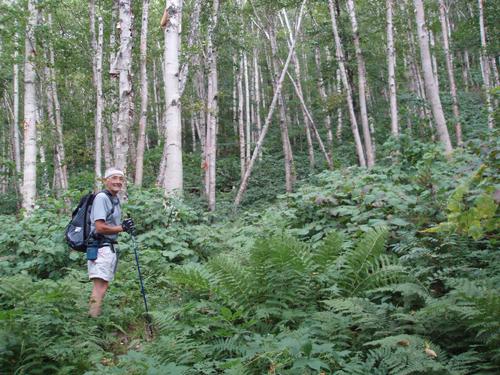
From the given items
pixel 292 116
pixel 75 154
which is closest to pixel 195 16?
pixel 75 154

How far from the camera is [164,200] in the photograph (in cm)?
762

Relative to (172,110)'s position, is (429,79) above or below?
above

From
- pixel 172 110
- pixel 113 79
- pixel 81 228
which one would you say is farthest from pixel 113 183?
pixel 113 79

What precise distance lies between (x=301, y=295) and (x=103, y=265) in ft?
7.30

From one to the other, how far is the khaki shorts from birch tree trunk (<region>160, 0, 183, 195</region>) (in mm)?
3297

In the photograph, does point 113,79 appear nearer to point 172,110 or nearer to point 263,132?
point 172,110

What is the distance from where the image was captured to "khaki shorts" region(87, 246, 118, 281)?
4.75m

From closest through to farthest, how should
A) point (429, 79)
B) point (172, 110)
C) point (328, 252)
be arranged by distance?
1. point (328, 252)
2. point (172, 110)
3. point (429, 79)

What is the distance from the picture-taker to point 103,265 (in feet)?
15.6

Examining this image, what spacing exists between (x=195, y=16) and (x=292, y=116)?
71.5 feet

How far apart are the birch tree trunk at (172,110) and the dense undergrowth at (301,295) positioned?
1599 millimetres

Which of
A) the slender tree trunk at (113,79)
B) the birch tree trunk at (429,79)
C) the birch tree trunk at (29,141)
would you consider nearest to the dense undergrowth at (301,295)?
the slender tree trunk at (113,79)

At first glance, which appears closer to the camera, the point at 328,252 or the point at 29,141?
the point at 328,252

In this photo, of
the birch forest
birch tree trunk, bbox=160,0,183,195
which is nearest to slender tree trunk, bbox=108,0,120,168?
the birch forest
